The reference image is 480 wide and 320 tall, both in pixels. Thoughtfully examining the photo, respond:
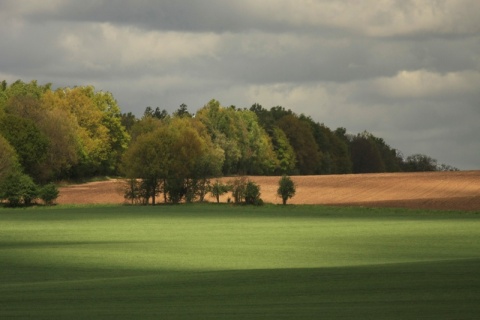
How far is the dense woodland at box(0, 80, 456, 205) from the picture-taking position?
105312mm

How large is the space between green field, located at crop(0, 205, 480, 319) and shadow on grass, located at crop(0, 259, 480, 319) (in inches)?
1.1

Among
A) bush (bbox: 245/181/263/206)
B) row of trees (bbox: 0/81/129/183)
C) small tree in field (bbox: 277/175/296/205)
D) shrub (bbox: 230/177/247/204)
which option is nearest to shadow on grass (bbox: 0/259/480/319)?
small tree in field (bbox: 277/175/296/205)

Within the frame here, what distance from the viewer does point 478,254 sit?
43656 mm

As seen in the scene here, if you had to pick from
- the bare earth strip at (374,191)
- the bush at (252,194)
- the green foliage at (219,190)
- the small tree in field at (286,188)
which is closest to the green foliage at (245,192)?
the bush at (252,194)

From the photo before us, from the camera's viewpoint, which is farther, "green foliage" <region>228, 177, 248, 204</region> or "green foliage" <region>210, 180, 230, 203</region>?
"green foliage" <region>210, 180, 230, 203</region>

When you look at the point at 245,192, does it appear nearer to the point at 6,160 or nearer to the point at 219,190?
the point at 219,190

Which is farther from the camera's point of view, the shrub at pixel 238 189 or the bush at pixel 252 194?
the shrub at pixel 238 189

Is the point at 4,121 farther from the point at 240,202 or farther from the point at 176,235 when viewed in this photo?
the point at 176,235

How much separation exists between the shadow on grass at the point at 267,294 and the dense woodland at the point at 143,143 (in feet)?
232

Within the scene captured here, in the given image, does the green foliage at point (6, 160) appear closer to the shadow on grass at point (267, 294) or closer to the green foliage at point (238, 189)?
the green foliage at point (238, 189)

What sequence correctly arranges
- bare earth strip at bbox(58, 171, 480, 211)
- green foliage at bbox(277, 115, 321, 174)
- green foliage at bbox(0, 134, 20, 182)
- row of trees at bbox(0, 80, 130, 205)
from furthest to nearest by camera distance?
1. green foliage at bbox(277, 115, 321, 174)
2. row of trees at bbox(0, 80, 130, 205)
3. green foliage at bbox(0, 134, 20, 182)
4. bare earth strip at bbox(58, 171, 480, 211)

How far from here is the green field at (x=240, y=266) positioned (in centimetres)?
2417

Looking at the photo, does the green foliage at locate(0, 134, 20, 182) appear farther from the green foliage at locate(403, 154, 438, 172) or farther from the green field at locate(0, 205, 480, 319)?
the green foliage at locate(403, 154, 438, 172)

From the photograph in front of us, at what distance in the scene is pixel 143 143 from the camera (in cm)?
10656
